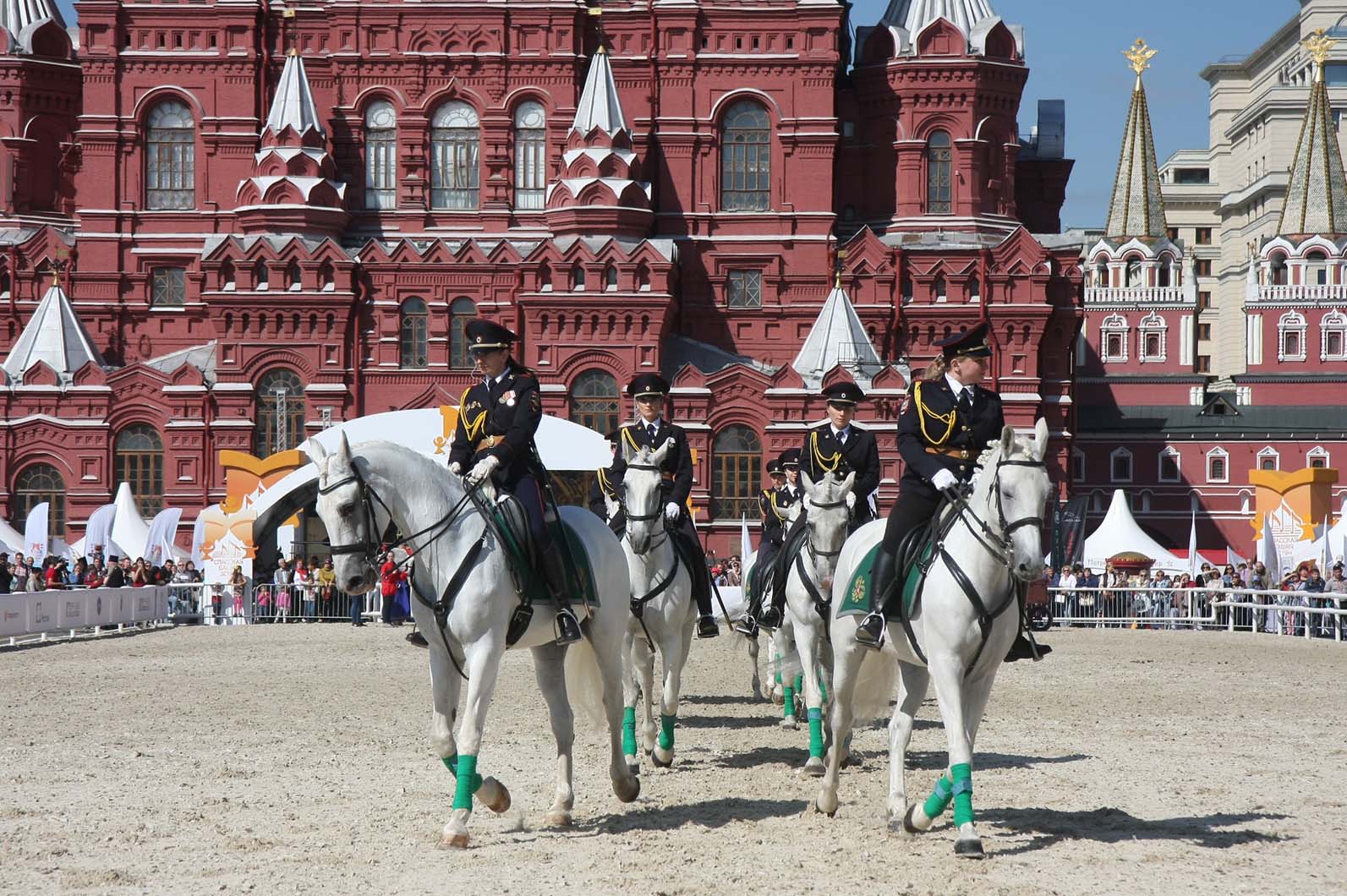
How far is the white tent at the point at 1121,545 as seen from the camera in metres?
48.9

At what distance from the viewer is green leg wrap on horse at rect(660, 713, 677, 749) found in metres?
15.2

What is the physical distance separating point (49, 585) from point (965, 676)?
3129 centimetres

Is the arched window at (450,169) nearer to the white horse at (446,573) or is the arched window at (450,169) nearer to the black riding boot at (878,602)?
the white horse at (446,573)

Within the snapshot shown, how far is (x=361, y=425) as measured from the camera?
50.6 metres

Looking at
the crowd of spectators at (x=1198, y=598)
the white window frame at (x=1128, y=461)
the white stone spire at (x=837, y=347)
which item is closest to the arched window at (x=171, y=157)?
the white stone spire at (x=837, y=347)

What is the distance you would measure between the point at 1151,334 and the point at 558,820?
304 ft

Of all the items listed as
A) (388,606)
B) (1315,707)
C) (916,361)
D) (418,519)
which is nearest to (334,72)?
(916,361)

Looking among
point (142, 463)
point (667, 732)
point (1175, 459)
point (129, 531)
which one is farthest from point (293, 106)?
point (667, 732)

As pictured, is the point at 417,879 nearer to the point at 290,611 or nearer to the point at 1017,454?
the point at 1017,454

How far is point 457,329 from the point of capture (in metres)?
58.8

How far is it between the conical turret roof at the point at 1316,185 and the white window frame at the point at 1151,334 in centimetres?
1185

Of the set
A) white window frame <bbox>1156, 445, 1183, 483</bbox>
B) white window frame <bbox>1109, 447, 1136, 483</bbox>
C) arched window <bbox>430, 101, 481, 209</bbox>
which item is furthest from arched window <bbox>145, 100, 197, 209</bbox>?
white window frame <bbox>1156, 445, 1183, 483</bbox>

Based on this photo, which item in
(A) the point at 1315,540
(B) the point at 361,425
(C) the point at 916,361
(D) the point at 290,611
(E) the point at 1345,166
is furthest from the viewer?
(E) the point at 1345,166

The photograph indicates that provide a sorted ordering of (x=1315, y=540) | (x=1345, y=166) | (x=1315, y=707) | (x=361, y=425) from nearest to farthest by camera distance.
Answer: (x=1315, y=707)
(x=1315, y=540)
(x=361, y=425)
(x=1345, y=166)
